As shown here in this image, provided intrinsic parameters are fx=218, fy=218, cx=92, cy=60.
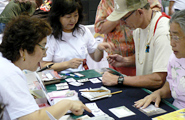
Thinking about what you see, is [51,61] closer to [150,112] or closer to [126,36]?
[126,36]

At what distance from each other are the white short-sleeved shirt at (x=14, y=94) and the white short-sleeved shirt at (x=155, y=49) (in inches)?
41.9

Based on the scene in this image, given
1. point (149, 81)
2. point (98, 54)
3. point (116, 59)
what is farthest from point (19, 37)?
point (98, 54)

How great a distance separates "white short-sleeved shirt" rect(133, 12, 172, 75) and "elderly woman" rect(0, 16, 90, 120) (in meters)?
0.74

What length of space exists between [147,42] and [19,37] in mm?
1141

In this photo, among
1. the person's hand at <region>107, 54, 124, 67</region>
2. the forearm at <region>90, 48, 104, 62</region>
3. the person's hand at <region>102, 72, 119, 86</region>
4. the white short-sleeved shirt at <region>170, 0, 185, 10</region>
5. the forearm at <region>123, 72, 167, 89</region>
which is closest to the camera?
the forearm at <region>123, 72, 167, 89</region>

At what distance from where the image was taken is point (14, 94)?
124 cm

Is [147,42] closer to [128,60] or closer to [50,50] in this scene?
[128,60]

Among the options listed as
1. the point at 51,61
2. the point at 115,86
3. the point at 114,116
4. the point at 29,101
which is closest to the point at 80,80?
the point at 115,86

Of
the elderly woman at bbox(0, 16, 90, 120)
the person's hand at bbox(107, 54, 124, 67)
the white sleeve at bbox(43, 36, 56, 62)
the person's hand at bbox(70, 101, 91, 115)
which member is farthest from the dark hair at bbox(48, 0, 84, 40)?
the person's hand at bbox(70, 101, 91, 115)

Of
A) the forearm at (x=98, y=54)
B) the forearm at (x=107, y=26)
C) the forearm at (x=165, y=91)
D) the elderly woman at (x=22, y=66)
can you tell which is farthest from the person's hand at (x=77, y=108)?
the forearm at (x=98, y=54)

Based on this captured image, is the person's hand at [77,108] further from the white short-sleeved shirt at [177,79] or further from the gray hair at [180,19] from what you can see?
the gray hair at [180,19]

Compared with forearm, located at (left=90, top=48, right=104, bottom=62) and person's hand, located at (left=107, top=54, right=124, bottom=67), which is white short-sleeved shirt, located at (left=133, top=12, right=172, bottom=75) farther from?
forearm, located at (left=90, top=48, right=104, bottom=62)

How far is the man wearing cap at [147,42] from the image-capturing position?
1.79 m

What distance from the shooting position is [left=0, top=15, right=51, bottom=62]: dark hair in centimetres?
137
